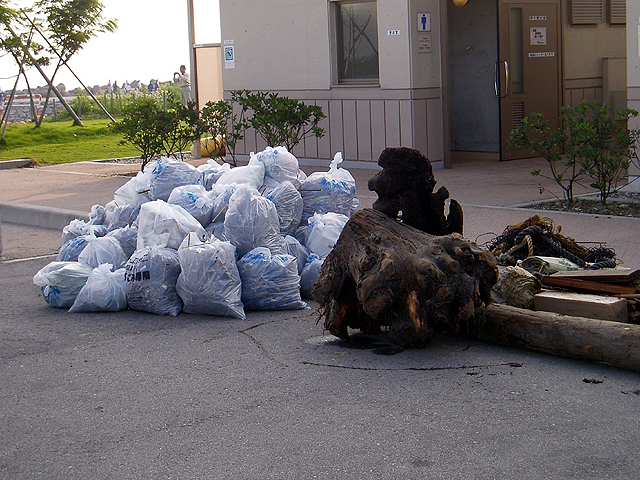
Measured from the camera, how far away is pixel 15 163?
17734 mm

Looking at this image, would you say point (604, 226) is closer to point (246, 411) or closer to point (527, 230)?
point (527, 230)

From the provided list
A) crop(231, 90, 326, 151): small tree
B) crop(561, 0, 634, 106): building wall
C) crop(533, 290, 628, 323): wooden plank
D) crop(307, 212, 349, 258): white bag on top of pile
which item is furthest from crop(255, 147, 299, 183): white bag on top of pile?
crop(561, 0, 634, 106): building wall

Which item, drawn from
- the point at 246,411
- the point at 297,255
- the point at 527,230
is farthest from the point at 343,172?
the point at 246,411

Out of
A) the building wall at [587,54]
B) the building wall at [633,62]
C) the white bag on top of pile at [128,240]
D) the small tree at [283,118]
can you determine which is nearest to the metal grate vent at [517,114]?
the building wall at [587,54]

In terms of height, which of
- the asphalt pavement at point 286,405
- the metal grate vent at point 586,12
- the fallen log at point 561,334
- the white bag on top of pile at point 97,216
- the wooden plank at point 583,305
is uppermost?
the metal grate vent at point 586,12

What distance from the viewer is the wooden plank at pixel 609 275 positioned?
5.27 meters

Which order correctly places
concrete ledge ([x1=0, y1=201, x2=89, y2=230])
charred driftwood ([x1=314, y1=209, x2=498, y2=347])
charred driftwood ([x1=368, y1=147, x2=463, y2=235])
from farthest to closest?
concrete ledge ([x1=0, y1=201, x2=89, y2=230]), charred driftwood ([x1=368, y1=147, x2=463, y2=235]), charred driftwood ([x1=314, y1=209, x2=498, y2=347])

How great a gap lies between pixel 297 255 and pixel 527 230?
1.88 m

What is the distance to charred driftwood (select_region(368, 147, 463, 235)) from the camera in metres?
5.75

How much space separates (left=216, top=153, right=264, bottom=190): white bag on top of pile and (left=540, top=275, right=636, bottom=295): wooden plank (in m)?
2.76

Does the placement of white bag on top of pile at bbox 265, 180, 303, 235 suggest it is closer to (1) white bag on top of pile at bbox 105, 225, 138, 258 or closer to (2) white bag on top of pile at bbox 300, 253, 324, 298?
(2) white bag on top of pile at bbox 300, 253, 324, 298

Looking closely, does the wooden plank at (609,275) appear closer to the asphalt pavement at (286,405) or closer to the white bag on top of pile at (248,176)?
the asphalt pavement at (286,405)

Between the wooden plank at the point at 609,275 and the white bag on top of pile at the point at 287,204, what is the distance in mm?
2425

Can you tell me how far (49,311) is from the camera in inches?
258
